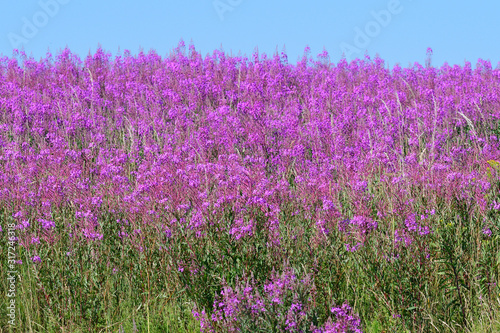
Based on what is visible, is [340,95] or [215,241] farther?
[340,95]

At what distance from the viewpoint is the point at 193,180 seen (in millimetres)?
4582

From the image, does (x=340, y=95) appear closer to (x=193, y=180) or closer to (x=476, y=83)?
(x=476, y=83)

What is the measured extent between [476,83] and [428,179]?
6632 mm

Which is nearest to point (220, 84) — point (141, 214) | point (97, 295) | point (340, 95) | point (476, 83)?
point (340, 95)

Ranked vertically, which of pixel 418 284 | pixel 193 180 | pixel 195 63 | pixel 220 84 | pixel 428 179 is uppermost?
pixel 195 63

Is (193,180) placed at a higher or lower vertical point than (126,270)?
higher

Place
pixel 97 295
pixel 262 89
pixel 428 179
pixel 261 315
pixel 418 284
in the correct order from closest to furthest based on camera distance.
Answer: pixel 261 315 < pixel 418 284 < pixel 97 295 < pixel 428 179 < pixel 262 89

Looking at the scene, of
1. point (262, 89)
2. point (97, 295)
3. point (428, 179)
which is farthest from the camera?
point (262, 89)
